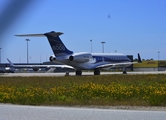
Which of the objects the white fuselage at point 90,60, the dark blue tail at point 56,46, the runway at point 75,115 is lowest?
the runway at point 75,115

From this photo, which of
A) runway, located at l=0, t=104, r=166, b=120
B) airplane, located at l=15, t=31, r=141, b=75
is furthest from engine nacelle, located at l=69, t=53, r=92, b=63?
runway, located at l=0, t=104, r=166, b=120

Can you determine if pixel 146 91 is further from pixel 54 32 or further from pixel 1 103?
pixel 54 32

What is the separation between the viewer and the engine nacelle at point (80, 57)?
48.5 metres

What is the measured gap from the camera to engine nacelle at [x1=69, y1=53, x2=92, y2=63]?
1910 inches

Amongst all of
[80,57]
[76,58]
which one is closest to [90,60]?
[80,57]

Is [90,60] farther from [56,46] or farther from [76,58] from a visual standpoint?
[56,46]

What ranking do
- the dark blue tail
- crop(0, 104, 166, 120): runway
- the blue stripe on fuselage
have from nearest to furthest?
crop(0, 104, 166, 120): runway → the dark blue tail → the blue stripe on fuselage

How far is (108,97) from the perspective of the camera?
1730 centimetres

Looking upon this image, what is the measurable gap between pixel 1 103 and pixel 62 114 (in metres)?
5.47

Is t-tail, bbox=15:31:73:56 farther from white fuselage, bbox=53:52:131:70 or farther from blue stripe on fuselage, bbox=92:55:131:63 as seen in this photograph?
blue stripe on fuselage, bbox=92:55:131:63

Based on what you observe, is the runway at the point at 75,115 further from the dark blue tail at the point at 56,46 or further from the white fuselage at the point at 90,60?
the dark blue tail at the point at 56,46

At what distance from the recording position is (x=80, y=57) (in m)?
49.7

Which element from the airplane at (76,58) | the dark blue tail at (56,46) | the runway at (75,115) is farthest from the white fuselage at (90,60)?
the runway at (75,115)

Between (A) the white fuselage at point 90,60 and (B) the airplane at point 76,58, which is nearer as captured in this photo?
(B) the airplane at point 76,58
